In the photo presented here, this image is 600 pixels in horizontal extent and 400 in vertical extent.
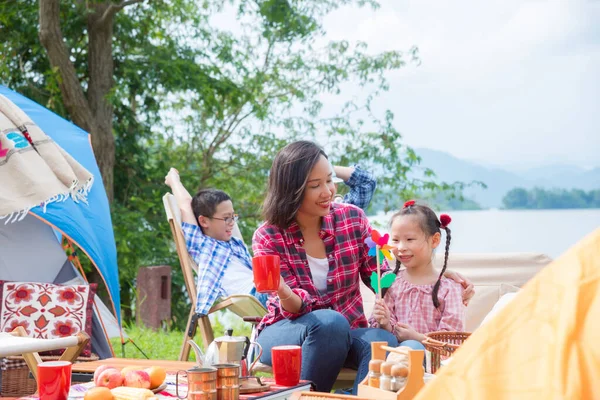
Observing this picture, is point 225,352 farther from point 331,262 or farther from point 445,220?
point 445,220

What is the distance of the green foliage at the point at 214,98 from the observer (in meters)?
7.21

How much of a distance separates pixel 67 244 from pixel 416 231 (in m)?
2.59

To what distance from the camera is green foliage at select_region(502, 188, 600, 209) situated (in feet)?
18.9

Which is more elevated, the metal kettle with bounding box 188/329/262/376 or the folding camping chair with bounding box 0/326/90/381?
the metal kettle with bounding box 188/329/262/376

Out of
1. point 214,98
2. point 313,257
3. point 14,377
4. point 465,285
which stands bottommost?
point 14,377

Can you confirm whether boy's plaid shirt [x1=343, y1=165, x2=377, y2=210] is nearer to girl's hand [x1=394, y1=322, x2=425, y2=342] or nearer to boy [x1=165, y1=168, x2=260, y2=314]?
boy [x1=165, y1=168, x2=260, y2=314]

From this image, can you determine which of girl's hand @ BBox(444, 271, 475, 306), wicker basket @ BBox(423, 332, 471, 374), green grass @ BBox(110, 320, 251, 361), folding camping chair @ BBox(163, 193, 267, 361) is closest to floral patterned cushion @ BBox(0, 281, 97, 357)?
folding camping chair @ BBox(163, 193, 267, 361)

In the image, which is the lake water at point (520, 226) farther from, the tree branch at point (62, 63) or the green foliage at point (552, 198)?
the tree branch at point (62, 63)

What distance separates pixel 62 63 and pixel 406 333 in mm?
5011

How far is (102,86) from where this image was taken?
23.4 feet

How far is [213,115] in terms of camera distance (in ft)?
27.2

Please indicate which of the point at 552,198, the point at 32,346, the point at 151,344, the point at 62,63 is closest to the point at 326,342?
the point at 32,346

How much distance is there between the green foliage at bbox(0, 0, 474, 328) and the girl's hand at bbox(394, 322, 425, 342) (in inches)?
186

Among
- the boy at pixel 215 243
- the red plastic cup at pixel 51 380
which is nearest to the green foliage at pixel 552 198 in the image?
the boy at pixel 215 243
